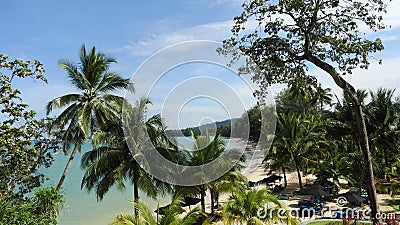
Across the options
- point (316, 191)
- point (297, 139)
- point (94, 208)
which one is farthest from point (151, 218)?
point (94, 208)

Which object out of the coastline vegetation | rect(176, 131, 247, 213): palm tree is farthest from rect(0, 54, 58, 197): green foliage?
rect(176, 131, 247, 213): palm tree

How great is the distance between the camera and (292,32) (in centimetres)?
952

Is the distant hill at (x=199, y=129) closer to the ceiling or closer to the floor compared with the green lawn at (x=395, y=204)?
closer to the ceiling

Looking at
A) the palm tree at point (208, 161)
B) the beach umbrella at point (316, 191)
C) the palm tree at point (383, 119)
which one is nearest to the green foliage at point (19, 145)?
the palm tree at point (208, 161)

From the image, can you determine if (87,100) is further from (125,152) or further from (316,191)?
(316,191)

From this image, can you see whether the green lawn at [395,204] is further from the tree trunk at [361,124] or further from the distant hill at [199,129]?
the distant hill at [199,129]

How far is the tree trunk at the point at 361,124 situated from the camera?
29.5ft

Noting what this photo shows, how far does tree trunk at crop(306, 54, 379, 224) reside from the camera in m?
8.99

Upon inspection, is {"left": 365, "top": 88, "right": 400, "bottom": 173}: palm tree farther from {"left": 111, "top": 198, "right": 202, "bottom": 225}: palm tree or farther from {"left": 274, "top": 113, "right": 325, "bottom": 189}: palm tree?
{"left": 111, "top": 198, "right": 202, "bottom": 225}: palm tree

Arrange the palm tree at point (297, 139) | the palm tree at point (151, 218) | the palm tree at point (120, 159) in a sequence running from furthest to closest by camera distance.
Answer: the palm tree at point (297, 139), the palm tree at point (120, 159), the palm tree at point (151, 218)

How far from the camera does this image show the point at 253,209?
8.05 m

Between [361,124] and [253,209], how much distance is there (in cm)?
368

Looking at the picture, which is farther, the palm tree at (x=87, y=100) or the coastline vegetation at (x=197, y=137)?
the palm tree at (x=87, y=100)

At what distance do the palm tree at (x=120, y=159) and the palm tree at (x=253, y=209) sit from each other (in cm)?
564
